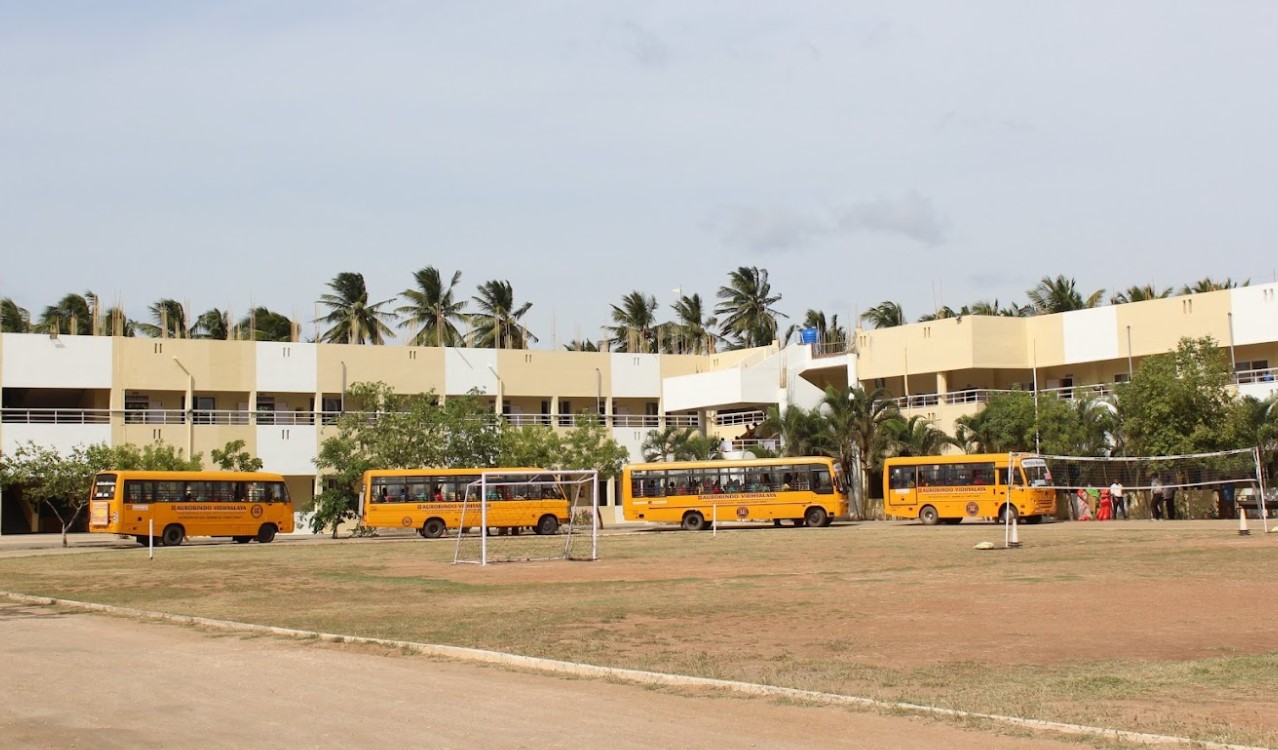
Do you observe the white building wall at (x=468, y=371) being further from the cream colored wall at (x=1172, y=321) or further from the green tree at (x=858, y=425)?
the cream colored wall at (x=1172, y=321)

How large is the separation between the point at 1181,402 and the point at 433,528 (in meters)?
27.3

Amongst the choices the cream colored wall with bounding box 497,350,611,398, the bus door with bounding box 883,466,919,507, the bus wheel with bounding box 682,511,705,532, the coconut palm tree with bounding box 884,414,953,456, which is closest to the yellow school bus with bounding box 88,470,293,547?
the bus wheel with bounding box 682,511,705,532

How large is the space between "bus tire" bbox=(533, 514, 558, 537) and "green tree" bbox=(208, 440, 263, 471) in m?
14.1

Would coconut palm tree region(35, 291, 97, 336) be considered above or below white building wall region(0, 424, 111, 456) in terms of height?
above

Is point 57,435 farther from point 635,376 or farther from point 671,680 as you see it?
point 671,680

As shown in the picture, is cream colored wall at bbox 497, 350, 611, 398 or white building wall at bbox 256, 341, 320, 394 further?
cream colored wall at bbox 497, 350, 611, 398

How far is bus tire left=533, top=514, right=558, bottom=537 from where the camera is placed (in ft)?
164

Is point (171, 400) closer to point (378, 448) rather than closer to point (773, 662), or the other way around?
point (378, 448)

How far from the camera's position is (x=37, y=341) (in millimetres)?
59250

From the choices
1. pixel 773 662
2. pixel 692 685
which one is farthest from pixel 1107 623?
pixel 692 685

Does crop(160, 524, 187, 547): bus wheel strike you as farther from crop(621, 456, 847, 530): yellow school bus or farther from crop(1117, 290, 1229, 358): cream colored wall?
crop(1117, 290, 1229, 358): cream colored wall

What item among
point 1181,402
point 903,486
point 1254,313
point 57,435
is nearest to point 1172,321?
point 1254,313

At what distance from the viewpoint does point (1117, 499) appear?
167 ft

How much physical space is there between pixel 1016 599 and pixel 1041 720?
997 cm
